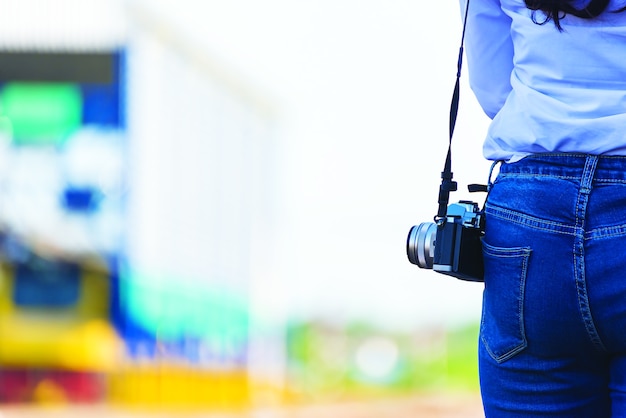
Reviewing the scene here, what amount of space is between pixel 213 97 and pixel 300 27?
66 cm

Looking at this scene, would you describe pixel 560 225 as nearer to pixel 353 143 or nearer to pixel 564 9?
pixel 564 9

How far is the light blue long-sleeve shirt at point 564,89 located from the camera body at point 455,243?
0.29 ft

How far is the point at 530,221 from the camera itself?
3.93 feet

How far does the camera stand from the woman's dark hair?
3.89 ft

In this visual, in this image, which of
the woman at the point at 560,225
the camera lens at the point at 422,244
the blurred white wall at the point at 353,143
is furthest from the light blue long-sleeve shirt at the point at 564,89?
the blurred white wall at the point at 353,143

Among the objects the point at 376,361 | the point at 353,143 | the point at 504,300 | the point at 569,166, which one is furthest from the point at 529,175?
the point at 376,361

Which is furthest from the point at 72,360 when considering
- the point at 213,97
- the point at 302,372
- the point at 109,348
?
the point at 213,97

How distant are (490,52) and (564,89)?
0.66 feet

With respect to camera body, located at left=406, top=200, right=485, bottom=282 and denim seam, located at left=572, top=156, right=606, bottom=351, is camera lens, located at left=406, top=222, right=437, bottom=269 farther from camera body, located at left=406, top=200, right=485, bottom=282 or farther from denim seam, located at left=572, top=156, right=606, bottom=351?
denim seam, located at left=572, top=156, right=606, bottom=351

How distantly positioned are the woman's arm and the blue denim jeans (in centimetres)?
16

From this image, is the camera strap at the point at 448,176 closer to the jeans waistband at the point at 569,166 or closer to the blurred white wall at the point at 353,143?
the jeans waistband at the point at 569,166

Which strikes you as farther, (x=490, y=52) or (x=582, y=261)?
(x=490, y=52)

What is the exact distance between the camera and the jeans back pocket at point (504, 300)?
1206 mm

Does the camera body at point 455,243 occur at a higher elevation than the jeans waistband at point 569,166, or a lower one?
lower
